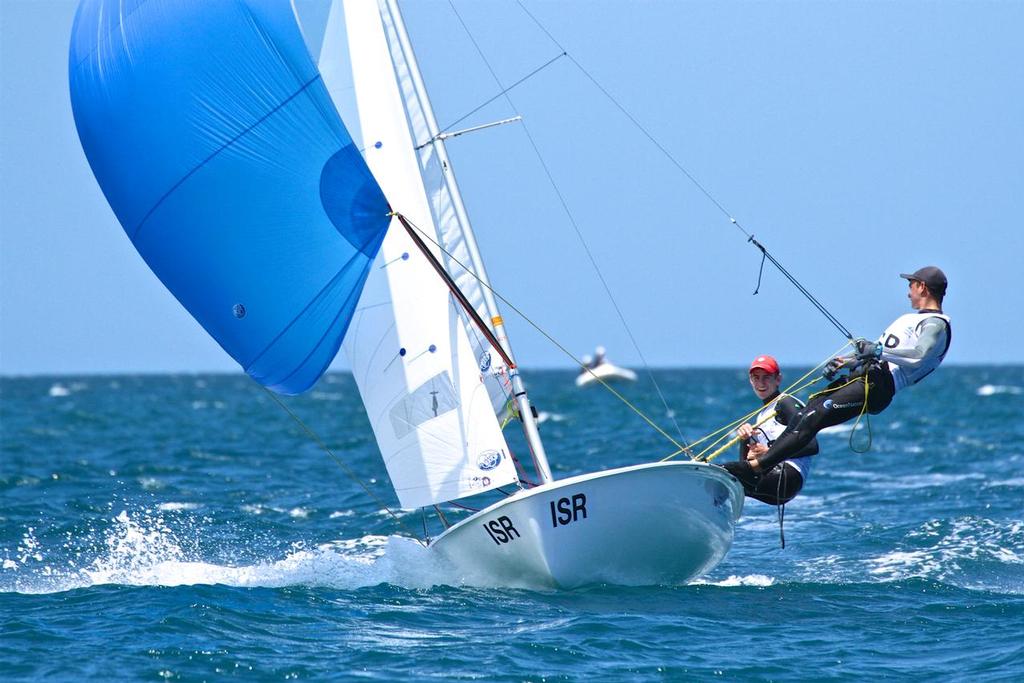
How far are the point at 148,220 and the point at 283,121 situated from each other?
1274 mm

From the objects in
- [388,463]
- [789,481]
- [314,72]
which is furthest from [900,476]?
[314,72]

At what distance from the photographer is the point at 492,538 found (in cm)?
953

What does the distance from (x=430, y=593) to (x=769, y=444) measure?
106 inches

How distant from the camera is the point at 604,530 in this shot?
9.34 m

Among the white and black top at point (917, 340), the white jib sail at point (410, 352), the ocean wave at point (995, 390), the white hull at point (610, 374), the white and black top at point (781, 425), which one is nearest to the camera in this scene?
the white and black top at point (917, 340)

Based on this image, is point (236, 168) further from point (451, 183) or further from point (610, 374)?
point (610, 374)

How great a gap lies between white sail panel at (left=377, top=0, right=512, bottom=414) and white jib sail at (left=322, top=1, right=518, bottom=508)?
0.48 feet

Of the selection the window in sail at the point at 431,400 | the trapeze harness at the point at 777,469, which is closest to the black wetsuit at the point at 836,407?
the trapeze harness at the point at 777,469

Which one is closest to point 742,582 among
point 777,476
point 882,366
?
point 777,476

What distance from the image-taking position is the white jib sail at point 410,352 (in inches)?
393

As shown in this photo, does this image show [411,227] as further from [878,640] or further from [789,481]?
[878,640]

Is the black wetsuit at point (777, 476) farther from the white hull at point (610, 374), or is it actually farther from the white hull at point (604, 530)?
the white hull at point (610, 374)

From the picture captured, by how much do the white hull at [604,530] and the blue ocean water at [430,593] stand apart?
Result: 6.5 inches

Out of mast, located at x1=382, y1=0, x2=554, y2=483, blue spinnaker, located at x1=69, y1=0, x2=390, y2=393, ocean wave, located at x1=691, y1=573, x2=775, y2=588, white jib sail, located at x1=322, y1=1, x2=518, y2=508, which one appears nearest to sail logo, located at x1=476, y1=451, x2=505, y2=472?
white jib sail, located at x1=322, y1=1, x2=518, y2=508
